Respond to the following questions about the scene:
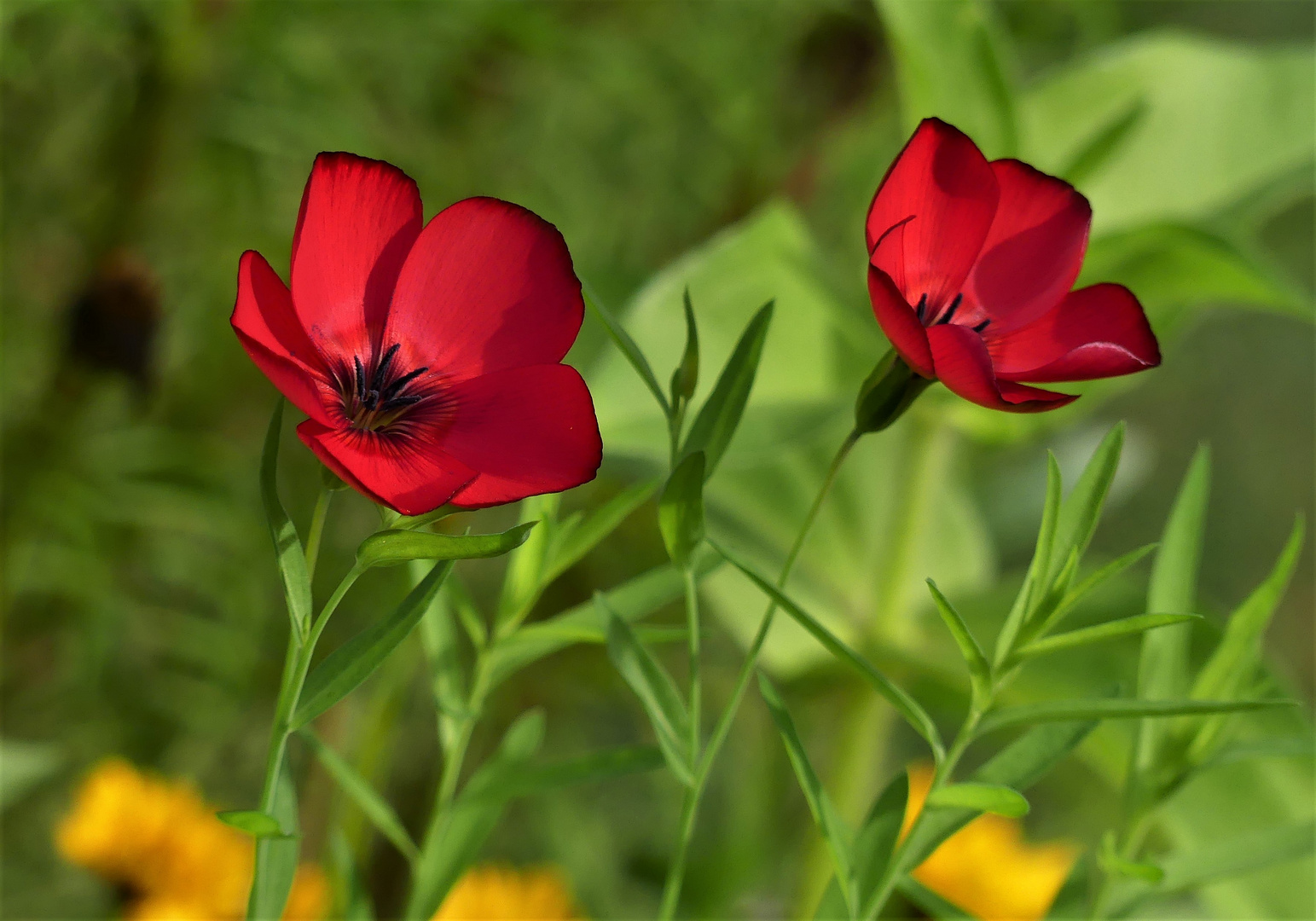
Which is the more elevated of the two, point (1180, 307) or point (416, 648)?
point (1180, 307)

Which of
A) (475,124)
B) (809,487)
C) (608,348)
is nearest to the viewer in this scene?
(608,348)

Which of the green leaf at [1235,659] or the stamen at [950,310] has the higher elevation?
the stamen at [950,310]

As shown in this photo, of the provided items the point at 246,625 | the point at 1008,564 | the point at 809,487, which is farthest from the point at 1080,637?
the point at 1008,564

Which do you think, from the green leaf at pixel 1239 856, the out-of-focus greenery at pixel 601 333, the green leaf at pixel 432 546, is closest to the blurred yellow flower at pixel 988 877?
the out-of-focus greenery at pixel 601 333

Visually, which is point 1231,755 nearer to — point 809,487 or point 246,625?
point 809,487

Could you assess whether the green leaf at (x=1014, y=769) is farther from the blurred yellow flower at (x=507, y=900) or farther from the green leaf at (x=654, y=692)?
the blurred yellow flower at (x=507, y=900)

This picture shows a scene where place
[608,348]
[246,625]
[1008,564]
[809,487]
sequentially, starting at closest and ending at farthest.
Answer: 1. [608,348]
2. [809,487]
3. [246,625]
4. [1008,564]

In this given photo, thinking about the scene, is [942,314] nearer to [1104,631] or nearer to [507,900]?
[1104,631]
